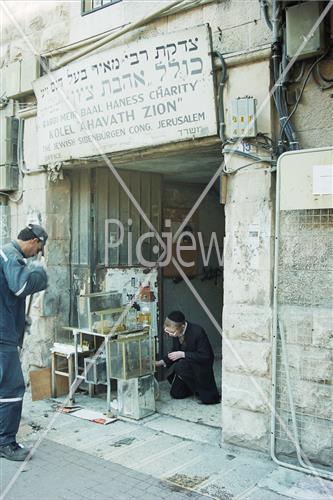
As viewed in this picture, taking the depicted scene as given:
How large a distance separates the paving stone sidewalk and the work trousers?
251 mm

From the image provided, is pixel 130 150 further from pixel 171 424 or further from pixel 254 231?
pixel 171 424

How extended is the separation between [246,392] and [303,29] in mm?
3053

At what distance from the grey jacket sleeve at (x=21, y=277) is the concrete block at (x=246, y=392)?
190 centimetres

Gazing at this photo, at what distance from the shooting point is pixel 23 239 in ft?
15.8

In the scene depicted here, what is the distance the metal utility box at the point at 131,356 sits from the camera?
546 cm

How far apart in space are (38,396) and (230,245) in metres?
3.21

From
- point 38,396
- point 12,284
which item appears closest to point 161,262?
point 38,396

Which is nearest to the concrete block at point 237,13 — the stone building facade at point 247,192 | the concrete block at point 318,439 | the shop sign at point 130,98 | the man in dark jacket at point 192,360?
the stone building facade at point 247,192

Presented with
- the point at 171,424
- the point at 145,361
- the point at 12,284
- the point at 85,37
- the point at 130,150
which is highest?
the point at 85,37

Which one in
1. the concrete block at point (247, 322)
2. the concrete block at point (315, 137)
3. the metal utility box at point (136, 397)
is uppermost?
the concrete block at point (315, 137)

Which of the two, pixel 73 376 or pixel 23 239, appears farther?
pixel 73 376

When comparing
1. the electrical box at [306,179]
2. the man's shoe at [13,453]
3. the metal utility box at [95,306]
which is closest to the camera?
the electrical box at [306,179]

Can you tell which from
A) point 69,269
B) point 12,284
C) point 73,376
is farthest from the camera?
point 69,269

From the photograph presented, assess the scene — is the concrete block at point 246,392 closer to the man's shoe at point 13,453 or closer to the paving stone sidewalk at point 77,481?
the paving stone sidewalk at point 77,481
